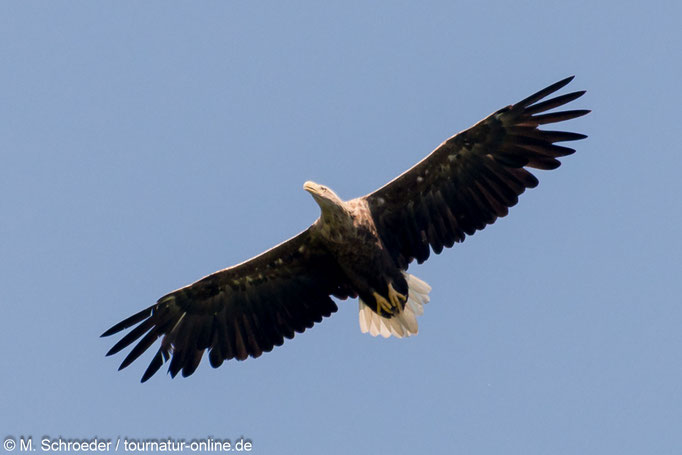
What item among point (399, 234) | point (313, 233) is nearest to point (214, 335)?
point (313, 233)

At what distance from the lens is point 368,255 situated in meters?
10.6

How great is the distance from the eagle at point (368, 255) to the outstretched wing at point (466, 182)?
11 mm

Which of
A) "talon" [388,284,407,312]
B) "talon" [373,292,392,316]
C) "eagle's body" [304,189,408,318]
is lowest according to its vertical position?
"talon" [388,284,407,312]

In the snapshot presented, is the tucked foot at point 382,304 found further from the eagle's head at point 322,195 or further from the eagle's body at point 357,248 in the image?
the eagle's head at point 322,195

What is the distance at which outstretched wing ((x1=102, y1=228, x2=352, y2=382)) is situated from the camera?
11.3m

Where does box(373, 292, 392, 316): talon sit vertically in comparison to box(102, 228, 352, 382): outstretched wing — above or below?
below

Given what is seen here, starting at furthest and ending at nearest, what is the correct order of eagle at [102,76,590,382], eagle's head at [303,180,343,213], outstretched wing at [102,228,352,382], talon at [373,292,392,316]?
outstretched wing at [102,228,352,382]
talon at [373,292,392,316]
eagle at [102,76,590,382]
eagle's head at [303,180,343,213]

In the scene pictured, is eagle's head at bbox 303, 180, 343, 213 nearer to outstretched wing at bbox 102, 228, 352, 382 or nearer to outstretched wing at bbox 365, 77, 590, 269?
outstretched wing at bbox 365, 77, 590, 269

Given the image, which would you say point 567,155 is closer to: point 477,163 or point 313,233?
point 477,163

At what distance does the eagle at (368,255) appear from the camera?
10.6m

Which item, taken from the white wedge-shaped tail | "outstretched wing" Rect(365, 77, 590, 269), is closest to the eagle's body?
"outstretched wing" Rect(365, 77, 590, 269)

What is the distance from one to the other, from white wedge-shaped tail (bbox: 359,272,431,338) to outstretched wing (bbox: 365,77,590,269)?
0.50 metres

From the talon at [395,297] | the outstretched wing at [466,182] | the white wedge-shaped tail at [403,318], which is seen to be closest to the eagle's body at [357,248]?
the talon at [395,297]

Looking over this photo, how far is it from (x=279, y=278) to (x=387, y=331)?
1.53m
